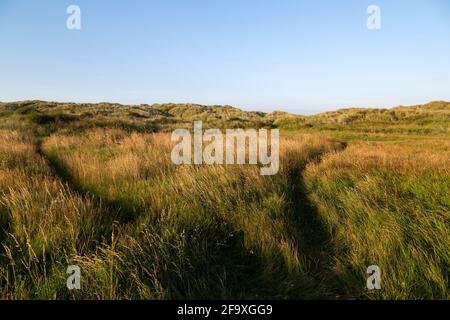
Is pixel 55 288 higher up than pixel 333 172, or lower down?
lower down

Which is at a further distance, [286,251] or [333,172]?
[333,172]

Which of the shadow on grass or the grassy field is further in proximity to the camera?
the shadow on grass

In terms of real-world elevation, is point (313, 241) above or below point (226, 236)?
below

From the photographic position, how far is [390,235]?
3957 millimetres

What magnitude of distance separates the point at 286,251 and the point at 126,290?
189 centimetres

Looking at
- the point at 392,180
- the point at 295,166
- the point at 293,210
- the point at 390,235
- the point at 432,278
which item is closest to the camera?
the point at 432,278

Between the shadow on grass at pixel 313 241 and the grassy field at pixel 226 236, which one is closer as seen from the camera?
the grassy field at pixel 226 236

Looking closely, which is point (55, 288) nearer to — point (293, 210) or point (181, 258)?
point (181, 258)

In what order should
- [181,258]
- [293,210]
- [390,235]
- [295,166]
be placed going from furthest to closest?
[295,166] → [293,210] → [390,235] → [181,258]

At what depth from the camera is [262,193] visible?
582 cm

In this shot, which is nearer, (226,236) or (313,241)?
(226,236)

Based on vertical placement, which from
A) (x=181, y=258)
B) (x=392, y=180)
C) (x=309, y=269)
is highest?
(x=392, y=180)

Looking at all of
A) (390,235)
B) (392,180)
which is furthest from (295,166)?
(390,235)

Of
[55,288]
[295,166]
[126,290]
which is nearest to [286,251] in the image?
[126,290]
